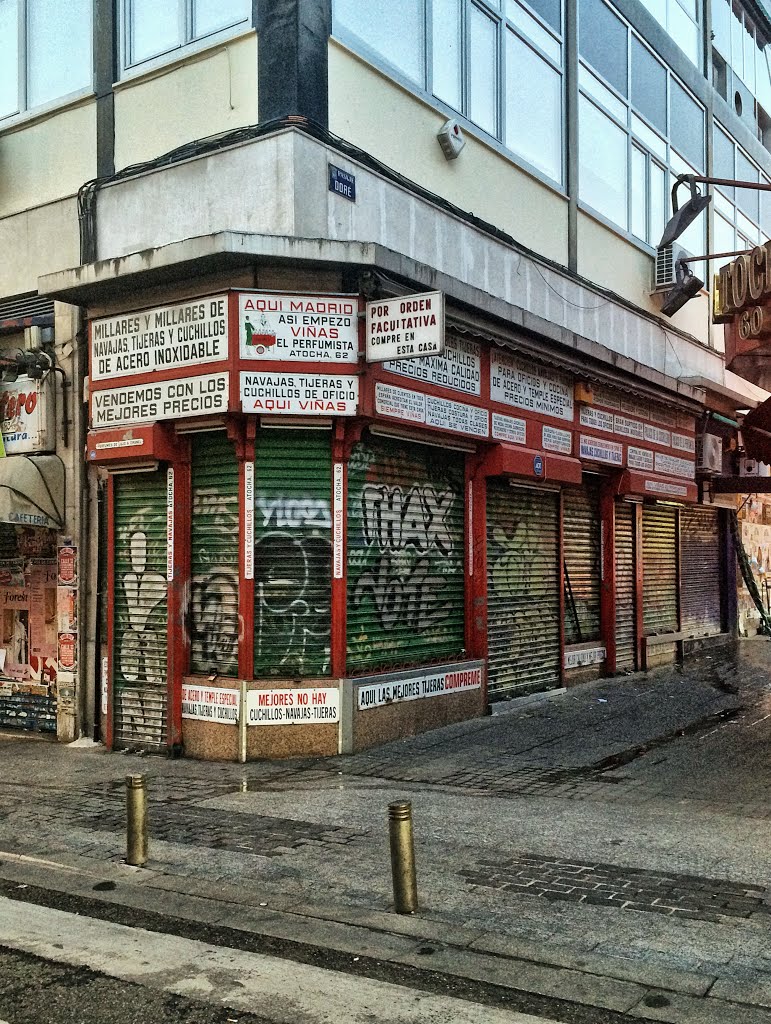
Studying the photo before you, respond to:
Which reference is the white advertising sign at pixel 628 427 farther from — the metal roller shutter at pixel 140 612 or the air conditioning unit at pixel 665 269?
the metal roller shutter at pixel 140 612

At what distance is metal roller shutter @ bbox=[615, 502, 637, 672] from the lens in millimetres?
16906

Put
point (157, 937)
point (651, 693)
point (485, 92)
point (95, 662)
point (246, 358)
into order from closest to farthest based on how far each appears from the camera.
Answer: point (157, 937) → point (246, 358) → point (95, 662) → point (485, 92) → point (651, 693)

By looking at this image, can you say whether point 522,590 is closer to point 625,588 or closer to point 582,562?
point 582,562

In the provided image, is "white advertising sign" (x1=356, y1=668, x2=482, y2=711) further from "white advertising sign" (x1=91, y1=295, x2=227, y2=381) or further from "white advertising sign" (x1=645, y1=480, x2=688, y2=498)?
"white advertising sign" (x1=645, y1=480, x2=688, y2=498)

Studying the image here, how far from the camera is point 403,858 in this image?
225 inches

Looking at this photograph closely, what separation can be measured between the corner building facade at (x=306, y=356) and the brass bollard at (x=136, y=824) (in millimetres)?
3385

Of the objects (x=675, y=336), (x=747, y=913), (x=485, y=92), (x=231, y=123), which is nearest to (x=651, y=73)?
(x=675, y=336)

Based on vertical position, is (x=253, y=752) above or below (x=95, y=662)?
below

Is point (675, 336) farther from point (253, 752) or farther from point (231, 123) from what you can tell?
point (253, 752)

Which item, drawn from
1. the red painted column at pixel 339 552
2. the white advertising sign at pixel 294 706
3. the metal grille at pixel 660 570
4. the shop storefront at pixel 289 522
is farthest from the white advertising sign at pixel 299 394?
the metal grille at pixel 660 570

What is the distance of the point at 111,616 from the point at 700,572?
537 inches

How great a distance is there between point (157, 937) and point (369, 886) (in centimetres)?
141

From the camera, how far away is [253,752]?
10203mm

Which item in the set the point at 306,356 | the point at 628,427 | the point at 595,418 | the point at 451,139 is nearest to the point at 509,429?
the point at 595,418
